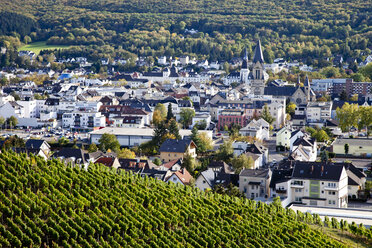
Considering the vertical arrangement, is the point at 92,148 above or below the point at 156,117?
below

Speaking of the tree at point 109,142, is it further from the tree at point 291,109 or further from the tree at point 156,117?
the tree at point 291,109

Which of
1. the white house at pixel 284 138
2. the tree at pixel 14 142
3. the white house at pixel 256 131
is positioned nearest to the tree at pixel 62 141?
the tree at pixel 14 142

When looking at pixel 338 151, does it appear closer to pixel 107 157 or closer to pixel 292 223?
pixel 107 157

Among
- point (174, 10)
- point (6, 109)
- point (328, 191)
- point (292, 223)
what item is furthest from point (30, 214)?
point (174, 10)

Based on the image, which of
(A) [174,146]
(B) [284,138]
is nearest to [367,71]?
(B) [284,138]

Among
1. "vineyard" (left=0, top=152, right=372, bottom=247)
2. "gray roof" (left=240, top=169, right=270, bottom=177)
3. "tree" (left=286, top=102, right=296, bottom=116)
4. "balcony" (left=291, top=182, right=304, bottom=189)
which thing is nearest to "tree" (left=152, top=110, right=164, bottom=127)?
"tree" (left=286, top=102, right=296, bottom=116)

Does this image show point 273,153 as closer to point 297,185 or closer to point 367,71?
point 297,185
